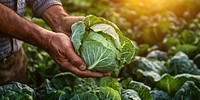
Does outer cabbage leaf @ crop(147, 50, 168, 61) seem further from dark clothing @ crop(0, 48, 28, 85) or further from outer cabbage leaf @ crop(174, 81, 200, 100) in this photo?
dark clothing @ crop(0, 48, 28, 85)

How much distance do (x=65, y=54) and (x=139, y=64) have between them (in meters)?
1.60

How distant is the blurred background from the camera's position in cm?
505

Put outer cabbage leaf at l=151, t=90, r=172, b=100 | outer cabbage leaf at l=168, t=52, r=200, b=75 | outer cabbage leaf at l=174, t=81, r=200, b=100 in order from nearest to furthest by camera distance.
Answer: outer cabbage leaf at l=174, t=81, r=200, b=100
outer cabbage leaf at l=151, t=90, r=172, b=100
outer cabbage leaf at l=168, t=52, r=200, b=75

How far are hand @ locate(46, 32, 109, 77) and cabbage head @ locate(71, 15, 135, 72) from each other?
5cm

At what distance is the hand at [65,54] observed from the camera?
3.13 m

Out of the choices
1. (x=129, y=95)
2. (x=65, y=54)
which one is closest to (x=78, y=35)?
(x=65, y=54)

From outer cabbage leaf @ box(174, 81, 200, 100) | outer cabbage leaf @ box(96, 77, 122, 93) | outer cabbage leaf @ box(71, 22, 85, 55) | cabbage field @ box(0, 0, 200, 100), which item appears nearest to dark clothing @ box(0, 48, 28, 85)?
cabbage field @ box(0, 0, 200, 100)

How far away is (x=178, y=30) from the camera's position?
6469 millimetres

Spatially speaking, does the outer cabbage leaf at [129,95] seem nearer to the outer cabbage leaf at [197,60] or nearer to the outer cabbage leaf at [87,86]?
the outer cabbage leaf at [87,86]

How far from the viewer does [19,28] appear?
3133 mm

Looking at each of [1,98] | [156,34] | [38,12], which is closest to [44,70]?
[38,12]

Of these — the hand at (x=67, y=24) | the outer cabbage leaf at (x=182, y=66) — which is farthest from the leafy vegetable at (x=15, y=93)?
the outer cabbage leaf at (x=182, y=66)

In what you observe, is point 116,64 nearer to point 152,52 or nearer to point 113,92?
point 113,92

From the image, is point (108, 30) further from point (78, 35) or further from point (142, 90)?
point (142, 90)
